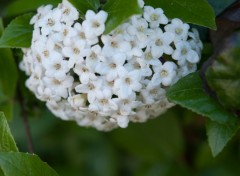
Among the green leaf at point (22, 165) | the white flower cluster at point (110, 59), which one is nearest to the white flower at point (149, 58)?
the white flower cluster at point (110, 59)

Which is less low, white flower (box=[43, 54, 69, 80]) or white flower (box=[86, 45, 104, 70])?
white flower (box=[86, 45, 104, 70])

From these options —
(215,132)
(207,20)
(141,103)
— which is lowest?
(215,132)

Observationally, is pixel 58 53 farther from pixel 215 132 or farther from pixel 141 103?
pixel 215 132

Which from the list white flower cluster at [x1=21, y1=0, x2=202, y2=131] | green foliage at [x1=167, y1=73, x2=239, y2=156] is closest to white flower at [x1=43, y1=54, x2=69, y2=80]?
white flower cluster at [x1=21, y1=0, x2=202, y2=131]

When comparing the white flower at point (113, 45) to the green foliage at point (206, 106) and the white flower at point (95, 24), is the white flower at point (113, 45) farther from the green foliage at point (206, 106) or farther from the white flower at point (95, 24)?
the green foliage at point (206, 106)

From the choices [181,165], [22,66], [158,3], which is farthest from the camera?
[181,165]

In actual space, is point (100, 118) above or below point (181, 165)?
above

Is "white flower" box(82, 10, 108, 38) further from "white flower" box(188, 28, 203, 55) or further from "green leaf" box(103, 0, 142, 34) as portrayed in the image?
"white flower" box(188, 28, 203, 55)

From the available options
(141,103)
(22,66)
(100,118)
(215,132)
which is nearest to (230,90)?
(215,132)
